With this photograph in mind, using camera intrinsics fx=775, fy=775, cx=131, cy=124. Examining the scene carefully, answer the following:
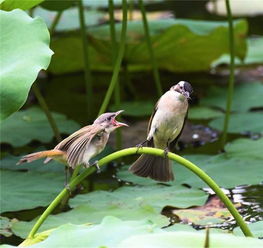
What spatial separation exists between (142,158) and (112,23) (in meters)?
1.29

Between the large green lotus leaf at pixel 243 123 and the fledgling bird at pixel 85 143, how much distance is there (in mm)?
2143

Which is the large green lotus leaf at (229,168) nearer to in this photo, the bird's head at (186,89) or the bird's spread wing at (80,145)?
the bird's head at (186,89)

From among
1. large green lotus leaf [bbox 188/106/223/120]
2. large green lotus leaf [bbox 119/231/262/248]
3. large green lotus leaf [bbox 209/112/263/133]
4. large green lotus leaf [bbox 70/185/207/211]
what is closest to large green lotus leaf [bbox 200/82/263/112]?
large green lotus leaf [bbox 188/106/223/120]

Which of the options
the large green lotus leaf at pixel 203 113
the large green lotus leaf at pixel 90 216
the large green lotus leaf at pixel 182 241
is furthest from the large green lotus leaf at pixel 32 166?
the large green lotus leaf at pixel 182 241

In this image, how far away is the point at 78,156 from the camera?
2.55 metres

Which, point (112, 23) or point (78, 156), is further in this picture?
point (112, 23)

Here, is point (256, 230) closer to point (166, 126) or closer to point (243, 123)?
point (166, 126)

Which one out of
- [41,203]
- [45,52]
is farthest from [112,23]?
[45,52]

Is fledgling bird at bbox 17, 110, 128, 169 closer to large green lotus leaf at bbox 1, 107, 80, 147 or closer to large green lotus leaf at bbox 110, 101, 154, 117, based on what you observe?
large green lotus leaf at bbox 1, 107, 80, 147

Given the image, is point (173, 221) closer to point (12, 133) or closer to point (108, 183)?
point (108, 183)

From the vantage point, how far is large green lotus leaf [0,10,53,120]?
2.49 meters

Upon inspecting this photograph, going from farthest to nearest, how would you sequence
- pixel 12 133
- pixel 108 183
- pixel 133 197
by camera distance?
1. pixel 12 133
2. pixel 108 183
3. pixel 133 197

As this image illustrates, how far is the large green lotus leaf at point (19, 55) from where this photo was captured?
98.0 inches

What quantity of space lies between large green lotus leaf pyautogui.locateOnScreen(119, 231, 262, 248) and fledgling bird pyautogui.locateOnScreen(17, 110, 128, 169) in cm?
64
